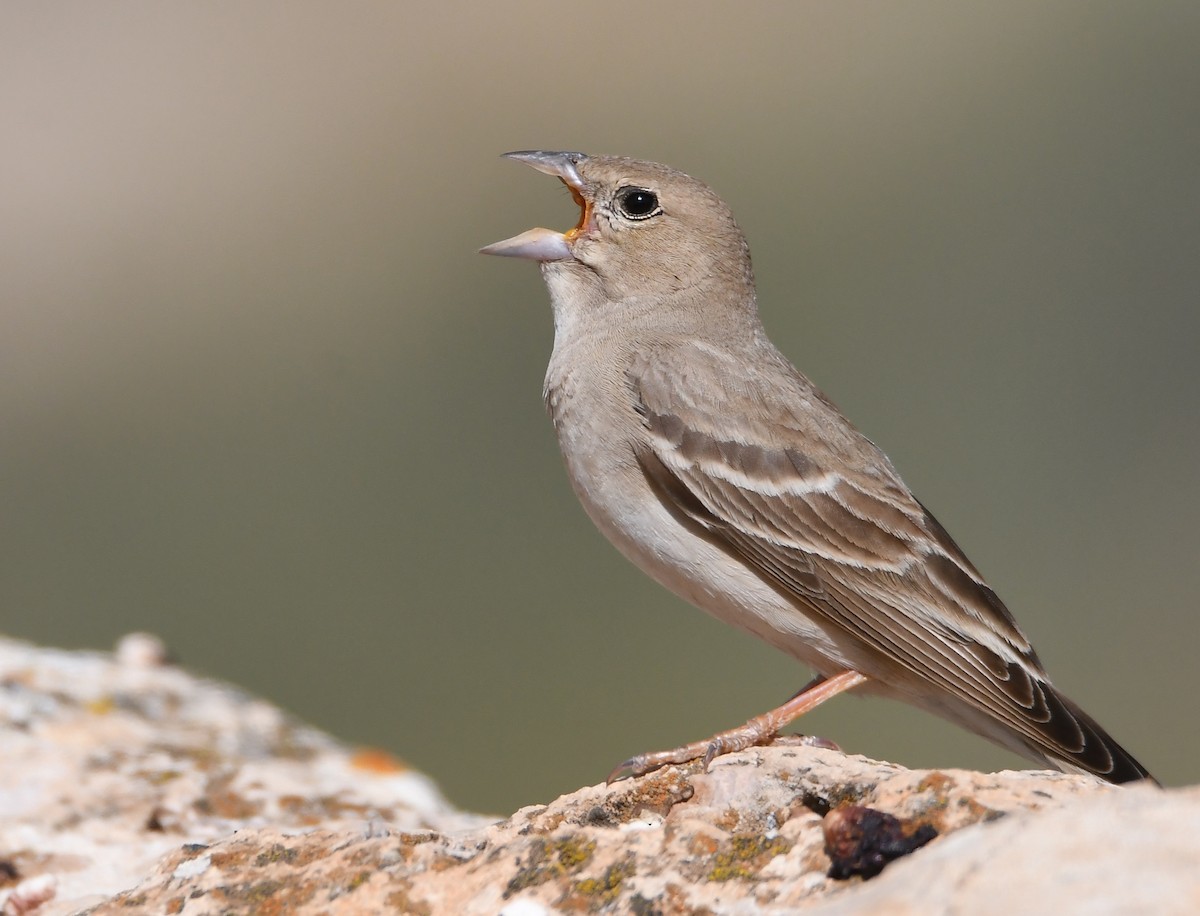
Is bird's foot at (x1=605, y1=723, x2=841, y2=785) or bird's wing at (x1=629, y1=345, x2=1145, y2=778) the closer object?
bird's foot at (x1=605, y1=723, x2=841, y2=785)

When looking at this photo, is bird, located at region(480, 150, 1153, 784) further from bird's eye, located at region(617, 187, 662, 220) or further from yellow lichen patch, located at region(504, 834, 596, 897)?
yellow lichen patch, located at region(504, 834, 596, 897)

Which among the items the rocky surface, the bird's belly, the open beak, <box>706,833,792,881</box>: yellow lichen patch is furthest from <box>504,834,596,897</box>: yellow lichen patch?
the open beak

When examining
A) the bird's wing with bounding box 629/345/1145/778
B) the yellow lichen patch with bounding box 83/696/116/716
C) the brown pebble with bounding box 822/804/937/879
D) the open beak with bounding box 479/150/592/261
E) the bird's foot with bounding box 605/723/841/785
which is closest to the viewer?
the brown pebble with bounding box 822/804/937/879

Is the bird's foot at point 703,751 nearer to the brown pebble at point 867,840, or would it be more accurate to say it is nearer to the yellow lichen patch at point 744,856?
the yellow lichen patch at point 744,856

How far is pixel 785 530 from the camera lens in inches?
212

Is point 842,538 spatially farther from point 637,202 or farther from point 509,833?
point 509,833

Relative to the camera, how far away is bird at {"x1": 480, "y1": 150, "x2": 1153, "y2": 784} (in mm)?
→ 5180

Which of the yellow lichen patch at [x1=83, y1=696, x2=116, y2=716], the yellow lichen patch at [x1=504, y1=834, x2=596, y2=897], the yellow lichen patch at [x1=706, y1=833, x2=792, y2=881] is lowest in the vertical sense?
the yellow lichen patch at [x1=83, y1=696, x2=116, y2=716]

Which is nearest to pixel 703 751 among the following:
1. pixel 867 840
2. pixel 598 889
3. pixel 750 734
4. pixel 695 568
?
pixel 750 734

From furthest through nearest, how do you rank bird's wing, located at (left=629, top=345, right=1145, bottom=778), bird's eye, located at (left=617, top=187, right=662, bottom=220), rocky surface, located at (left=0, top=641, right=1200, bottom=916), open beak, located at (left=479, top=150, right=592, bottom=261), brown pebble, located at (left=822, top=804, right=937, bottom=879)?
1. bird's eye, located at (left=617, top=187, right=662, bottom=220)
2. open beak, located at (left=479, top=150, right=592, bottom=261)
3. bird's wing, located at (left=629, top=345, right=1145, bottom=778)
4. brown pebble, located at (left=822, top=804, right=937, bottom=879)
5. rocky surface, located at (left=0, top=641, right=1200, bottom=916)

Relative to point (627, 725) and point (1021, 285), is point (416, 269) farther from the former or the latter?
point (627, 725)

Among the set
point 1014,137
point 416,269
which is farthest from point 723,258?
point 1014,137

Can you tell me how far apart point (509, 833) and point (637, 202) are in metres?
3.25

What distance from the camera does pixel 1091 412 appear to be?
634 inches
